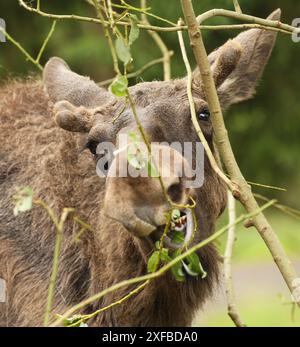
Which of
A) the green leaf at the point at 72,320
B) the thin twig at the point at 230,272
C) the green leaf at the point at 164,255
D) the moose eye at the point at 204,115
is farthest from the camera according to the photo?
the moose eye at the point at 204,115

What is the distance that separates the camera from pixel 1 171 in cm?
768

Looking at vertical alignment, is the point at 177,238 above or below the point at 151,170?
below

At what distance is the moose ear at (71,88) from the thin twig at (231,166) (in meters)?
1.32

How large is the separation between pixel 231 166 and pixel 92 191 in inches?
62.7

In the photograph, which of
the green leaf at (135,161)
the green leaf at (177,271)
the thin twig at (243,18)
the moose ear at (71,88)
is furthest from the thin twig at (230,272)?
the moose ear at (71,88)

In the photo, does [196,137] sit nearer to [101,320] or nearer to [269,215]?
[101,320]

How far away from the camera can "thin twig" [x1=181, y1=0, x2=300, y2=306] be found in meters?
5.67

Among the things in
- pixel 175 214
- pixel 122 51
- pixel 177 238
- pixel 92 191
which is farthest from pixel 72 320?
pixel 122 51

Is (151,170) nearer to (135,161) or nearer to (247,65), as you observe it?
(135,161)

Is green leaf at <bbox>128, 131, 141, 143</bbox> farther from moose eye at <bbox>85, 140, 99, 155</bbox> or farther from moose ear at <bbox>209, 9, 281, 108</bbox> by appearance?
moose ear at <bbox>209, 9, 281, 108</bbox>

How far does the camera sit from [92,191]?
709 cm

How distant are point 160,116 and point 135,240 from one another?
0.80m

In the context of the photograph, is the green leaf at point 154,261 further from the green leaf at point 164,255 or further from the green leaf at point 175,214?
the green leaf at point 175,214

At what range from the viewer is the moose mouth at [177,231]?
5.77 metres
